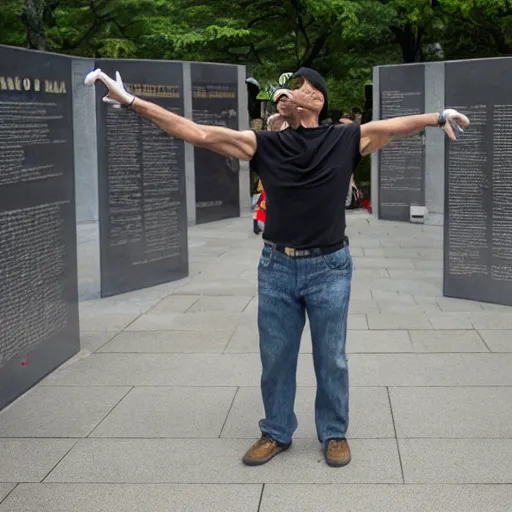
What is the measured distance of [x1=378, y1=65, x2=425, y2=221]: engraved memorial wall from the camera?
55.3 ft

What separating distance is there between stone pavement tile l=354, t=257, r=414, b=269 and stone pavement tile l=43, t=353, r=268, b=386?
494 centimetres

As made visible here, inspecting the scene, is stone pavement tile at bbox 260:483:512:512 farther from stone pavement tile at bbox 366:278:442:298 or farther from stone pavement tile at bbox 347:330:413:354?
stone pavement tile at bbox 366:278:442:298

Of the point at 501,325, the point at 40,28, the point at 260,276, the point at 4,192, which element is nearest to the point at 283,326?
the point at 260,276

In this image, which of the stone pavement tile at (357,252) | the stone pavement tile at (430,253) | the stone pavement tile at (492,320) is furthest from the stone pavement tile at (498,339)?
the stone pavement tile at (357,252)

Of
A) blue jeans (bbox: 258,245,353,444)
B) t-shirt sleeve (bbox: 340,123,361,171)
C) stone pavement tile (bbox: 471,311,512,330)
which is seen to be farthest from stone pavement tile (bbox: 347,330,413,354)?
t-shirt sleeve (bbox: 340,123,361,171)

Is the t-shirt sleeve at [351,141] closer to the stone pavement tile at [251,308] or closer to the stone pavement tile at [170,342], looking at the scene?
the stone pavement tile at [170,342]

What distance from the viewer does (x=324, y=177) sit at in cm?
518

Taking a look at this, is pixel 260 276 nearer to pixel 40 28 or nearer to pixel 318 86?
pixel 318 86

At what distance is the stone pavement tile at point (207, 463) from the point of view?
519cm

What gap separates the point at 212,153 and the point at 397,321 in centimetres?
920

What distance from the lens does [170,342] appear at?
332 inches

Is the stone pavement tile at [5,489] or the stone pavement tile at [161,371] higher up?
the stone pavement tile at [161,371]

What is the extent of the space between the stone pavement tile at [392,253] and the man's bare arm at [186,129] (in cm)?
828

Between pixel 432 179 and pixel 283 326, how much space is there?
12040mm
